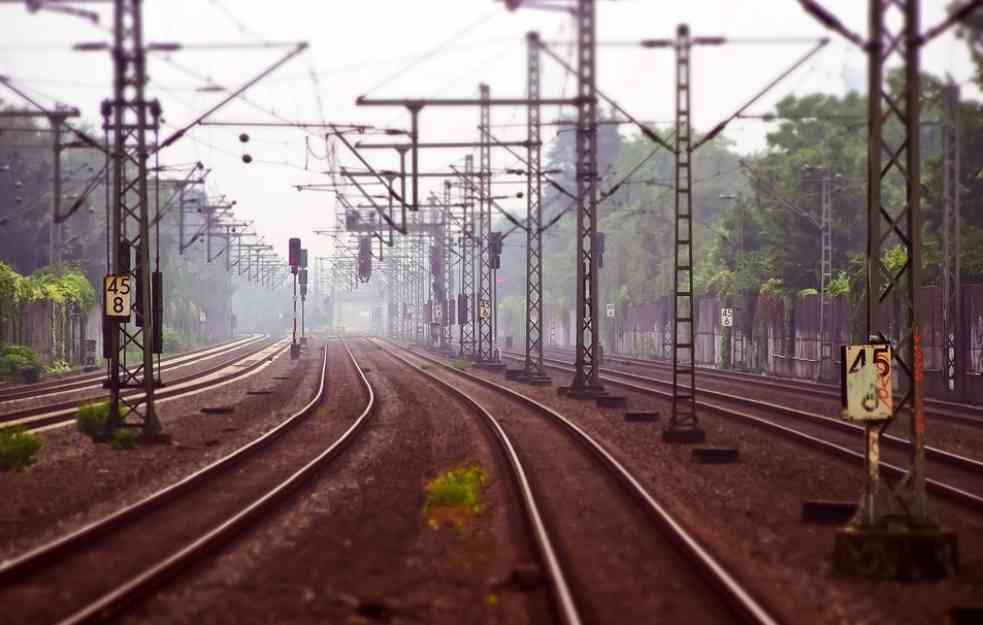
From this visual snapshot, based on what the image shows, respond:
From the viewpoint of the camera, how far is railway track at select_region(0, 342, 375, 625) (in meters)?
10.4

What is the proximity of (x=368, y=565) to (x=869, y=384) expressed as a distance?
565 cm

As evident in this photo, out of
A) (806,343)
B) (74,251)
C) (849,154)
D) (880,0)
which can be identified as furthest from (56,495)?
(74,251)

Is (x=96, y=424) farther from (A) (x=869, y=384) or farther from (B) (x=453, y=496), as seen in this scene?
(A) (x=869, y=384)

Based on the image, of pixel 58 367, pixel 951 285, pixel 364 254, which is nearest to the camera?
pixel 951 285

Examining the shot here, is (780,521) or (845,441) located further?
(845,441)

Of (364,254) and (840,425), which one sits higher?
(364,254)

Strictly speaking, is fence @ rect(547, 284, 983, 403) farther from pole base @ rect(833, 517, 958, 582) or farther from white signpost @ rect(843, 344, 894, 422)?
pole base @ rect(833, 517, 958, 582)

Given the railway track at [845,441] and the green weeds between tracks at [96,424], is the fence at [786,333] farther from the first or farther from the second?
the green weeds between tracks at [96,424]

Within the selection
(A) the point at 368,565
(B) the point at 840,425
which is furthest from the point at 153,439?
(B) the point at 840,425

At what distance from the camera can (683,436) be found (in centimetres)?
2427

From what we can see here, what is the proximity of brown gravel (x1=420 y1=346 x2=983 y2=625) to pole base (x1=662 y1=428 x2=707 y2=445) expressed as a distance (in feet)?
1.33

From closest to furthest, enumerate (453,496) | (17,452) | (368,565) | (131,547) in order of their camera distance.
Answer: (368,565), (131,547), (453,496), (17,452)

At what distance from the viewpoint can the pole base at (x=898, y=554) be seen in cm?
1155

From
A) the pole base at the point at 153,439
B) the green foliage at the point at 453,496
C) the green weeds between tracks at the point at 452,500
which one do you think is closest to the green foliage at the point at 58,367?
the pole base at the point at 153,439
